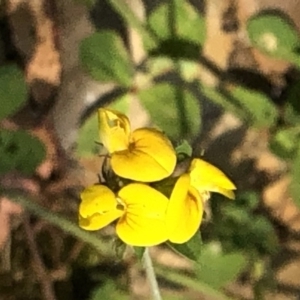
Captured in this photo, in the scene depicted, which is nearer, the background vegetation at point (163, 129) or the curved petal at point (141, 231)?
the curved petal at point (141, 231)

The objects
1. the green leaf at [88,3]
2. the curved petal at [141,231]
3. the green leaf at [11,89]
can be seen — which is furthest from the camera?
the green leaf at [88,3]

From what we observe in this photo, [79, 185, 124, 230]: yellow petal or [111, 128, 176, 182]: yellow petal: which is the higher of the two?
[111, 128, 176, 182]: yellow petal

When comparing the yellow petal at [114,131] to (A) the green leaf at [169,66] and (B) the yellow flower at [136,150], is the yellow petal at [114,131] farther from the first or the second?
(A) the green leaf at [169,66]

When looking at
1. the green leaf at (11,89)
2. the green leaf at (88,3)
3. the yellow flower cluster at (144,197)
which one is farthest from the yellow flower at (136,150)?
the green leaf at (88,3)

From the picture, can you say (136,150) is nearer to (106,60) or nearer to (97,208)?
(97,208)

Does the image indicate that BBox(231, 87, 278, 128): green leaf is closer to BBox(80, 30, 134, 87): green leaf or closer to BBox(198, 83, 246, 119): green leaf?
BBox(198, 83, 246, 119): green leaf

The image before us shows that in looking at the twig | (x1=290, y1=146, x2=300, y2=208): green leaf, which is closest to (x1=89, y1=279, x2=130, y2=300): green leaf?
the twig

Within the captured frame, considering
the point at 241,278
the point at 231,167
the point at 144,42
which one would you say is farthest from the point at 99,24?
the point at 241,278
